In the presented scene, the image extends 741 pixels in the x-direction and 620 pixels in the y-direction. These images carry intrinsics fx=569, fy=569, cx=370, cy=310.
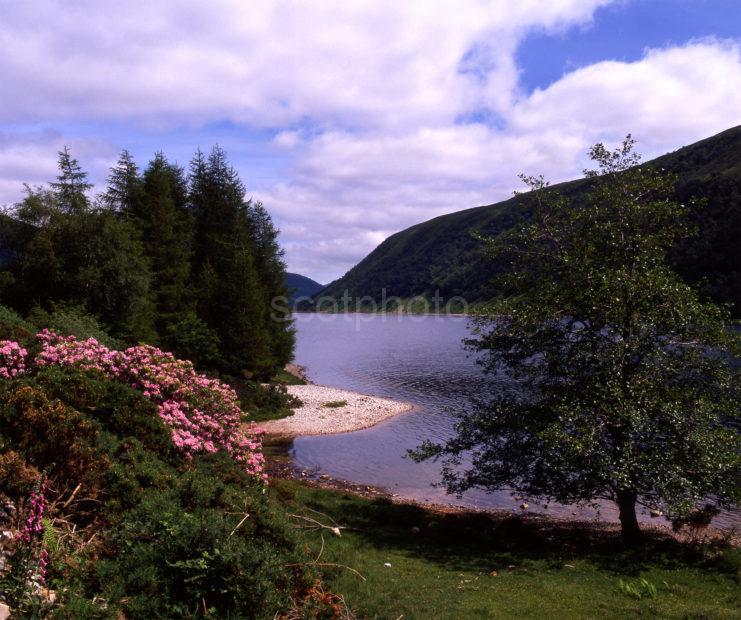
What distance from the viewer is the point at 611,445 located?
1512 cm

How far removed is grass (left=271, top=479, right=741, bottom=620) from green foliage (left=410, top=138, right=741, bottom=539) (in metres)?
1.53

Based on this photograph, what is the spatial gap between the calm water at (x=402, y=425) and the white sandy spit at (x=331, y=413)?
1.17m

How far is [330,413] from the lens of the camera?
3988 centimetres

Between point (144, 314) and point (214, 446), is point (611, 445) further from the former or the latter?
point (144, 314)

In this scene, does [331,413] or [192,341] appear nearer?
[192,341]

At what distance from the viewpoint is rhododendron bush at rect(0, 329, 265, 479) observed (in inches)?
517

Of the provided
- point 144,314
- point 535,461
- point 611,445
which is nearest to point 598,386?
point 611,445

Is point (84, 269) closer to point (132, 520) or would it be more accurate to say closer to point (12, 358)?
point (12, 358)

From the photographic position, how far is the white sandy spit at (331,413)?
36.0 m

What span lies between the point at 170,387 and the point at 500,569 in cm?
943

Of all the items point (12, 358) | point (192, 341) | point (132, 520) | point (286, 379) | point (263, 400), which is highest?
point (12, 358)

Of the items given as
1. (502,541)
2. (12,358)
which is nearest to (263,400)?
(502,541)

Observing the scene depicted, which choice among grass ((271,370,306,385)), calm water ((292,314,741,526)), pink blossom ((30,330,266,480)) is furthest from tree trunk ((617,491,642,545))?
grass ((271,370,306,385))

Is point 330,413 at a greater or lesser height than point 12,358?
lesser
